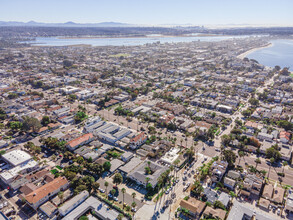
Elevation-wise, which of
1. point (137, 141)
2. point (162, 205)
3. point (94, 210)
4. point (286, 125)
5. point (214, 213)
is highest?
point (286, 125)

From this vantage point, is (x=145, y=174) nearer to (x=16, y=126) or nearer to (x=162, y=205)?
(x=162, y=205)

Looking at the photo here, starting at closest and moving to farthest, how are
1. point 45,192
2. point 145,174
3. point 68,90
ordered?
point 45,192 < point 145,174 < point 68,90

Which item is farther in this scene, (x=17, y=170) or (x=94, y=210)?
(x=17, y=170)

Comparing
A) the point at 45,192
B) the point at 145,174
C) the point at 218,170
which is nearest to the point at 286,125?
the point at 218,170

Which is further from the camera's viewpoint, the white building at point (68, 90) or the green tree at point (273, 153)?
the white building at point (68, 90)

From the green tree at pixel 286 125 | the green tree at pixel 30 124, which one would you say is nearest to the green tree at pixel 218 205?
the green tree at pixel 286 125

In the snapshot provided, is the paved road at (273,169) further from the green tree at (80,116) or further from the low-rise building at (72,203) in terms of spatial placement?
the green tree at (80,116)

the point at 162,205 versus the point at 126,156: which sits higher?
the point at 126,156

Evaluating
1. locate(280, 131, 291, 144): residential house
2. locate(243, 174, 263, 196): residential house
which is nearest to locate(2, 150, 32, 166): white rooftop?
locate(243, 174, 263, 196): residential house

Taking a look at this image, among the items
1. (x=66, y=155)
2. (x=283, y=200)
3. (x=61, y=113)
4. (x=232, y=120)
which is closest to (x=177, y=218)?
(x=283, y=200)
